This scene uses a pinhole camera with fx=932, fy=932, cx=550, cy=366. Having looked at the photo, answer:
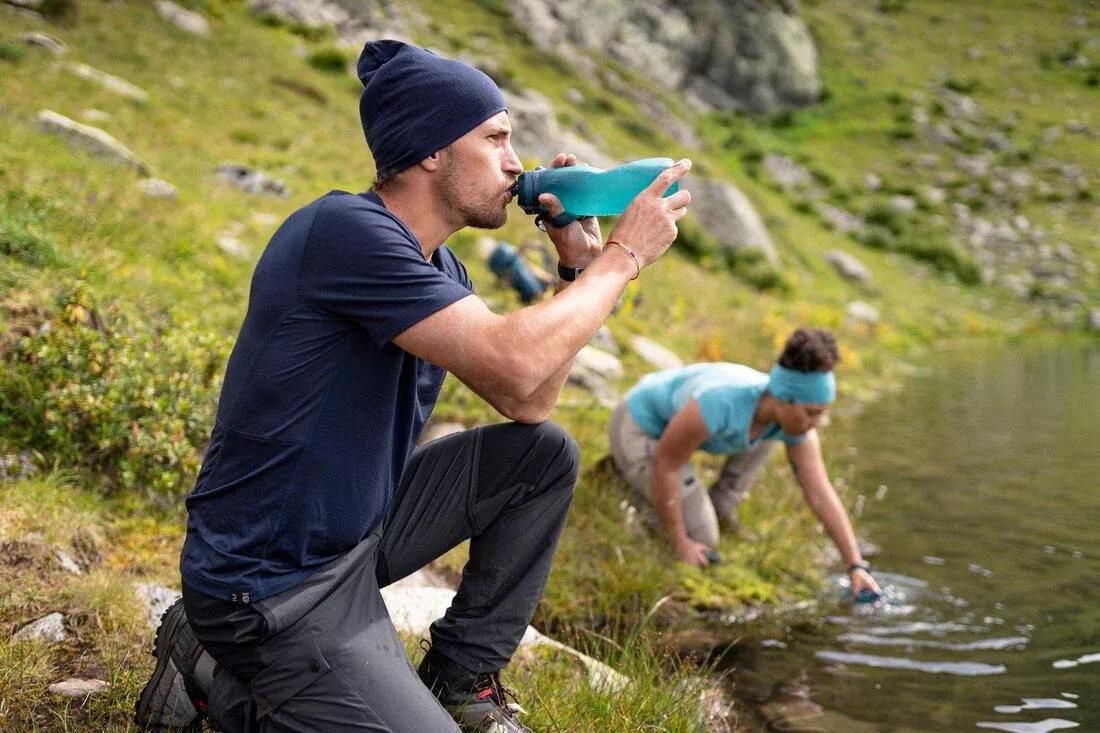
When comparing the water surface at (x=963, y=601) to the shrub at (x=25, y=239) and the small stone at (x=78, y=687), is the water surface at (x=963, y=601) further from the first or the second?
the shrub at (x=25, y=239)

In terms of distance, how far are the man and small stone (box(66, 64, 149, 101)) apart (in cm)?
1067

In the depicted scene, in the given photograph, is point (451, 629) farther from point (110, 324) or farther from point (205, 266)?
point (205, 266)

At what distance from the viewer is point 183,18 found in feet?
52.2

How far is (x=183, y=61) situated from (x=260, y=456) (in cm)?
1390

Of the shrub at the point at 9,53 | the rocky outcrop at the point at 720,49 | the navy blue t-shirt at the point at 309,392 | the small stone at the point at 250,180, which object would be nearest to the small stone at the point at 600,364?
the small stone at the point at 250,180

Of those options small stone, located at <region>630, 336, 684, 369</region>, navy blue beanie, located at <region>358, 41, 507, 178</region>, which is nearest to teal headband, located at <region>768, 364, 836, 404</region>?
navy blue beanie, located at <region>358, 41, 507, 178</region>

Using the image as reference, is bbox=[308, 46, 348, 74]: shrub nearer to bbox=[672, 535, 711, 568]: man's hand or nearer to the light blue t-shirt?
the light blue t-shirt

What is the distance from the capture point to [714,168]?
→ 24.0 metres

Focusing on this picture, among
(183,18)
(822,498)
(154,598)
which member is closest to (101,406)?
(154,598)

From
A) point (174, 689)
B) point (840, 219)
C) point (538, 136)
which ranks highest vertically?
point (174, 689)

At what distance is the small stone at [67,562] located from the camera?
3805 mm

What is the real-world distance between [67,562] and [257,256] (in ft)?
16.2

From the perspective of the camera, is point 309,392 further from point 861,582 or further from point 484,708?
point 861,582

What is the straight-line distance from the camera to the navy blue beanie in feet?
9.09
